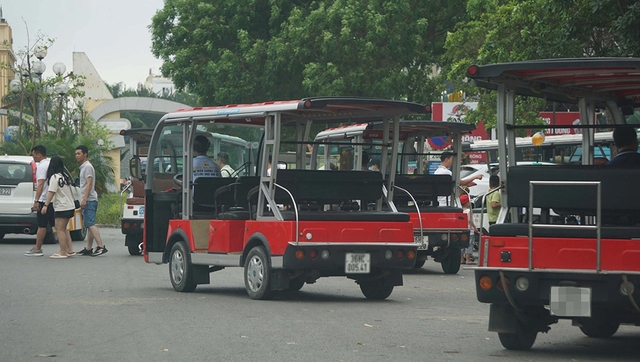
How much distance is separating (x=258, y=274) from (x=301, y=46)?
24740mm

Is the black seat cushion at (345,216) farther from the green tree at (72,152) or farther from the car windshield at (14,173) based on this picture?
the green tree at (72,152)

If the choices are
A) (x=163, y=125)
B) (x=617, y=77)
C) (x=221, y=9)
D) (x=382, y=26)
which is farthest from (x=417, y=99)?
(x=617, y=77)

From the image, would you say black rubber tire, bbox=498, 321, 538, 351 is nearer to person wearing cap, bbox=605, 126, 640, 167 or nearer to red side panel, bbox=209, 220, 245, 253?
person wearing cap, bbox=605, 126, 640, 167

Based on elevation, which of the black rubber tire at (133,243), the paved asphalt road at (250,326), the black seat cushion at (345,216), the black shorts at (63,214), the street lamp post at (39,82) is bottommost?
the paved asphalt road at (250,326)

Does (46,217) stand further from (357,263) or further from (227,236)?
(357,263)

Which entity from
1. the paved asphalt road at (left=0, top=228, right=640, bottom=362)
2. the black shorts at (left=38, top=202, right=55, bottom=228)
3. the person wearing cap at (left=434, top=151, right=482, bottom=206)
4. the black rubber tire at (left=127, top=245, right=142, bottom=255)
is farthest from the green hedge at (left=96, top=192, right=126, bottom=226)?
the paved asphalt road at (left=0, top=228, right=640, bottom=362)

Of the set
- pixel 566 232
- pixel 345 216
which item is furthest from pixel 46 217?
pixel 566 232

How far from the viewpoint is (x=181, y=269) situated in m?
13.6

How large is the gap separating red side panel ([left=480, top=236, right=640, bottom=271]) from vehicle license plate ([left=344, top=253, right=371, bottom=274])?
3974 millimetres

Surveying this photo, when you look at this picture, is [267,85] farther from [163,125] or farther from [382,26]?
[163,125]

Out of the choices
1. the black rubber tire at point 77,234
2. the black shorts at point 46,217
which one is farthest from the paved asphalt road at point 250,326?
the black rubber tire at point 77,234

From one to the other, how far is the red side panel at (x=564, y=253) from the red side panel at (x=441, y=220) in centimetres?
860

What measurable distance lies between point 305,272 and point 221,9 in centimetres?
2900

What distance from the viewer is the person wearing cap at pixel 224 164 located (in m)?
14.4
